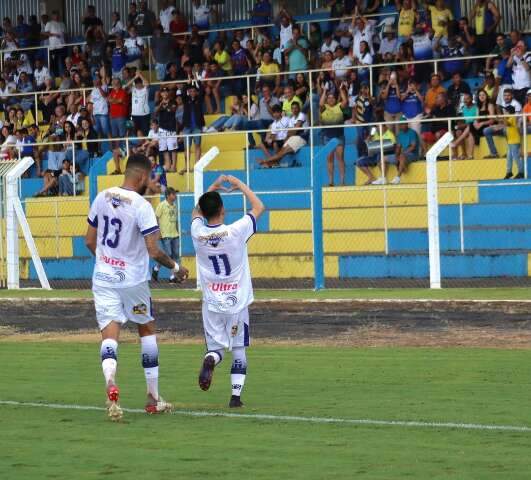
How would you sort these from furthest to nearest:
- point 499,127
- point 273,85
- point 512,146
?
point 273,85
point 499,127
point 512,146

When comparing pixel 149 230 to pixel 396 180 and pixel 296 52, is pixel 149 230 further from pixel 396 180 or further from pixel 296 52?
pixel 296 52

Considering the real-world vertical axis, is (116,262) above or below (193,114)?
below

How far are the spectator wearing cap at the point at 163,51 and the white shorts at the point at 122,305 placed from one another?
2571 cm

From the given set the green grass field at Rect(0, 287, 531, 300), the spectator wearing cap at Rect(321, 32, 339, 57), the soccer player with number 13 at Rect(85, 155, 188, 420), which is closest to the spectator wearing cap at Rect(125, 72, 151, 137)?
the spectator wearing cap at Rect(321, 32, 339, 57)

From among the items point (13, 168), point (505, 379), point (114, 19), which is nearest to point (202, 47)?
point (114, 19)

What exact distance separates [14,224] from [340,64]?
884cm

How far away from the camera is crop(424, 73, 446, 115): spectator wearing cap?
29.7 m

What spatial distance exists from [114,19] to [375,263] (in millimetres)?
15041

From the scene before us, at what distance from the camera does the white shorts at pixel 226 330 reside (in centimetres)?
1177

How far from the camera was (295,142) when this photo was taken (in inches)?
1223

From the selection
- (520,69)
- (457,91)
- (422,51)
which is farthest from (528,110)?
(422,51)

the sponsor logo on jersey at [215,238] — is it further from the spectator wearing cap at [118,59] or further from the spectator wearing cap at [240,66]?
the spectator wearing cap at [118,59]

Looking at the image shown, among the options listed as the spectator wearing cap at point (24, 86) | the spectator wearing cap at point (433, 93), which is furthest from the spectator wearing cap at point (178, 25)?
the spectator wearing cap at point (433, 93)

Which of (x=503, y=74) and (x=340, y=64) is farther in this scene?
(x=340, y=64)
